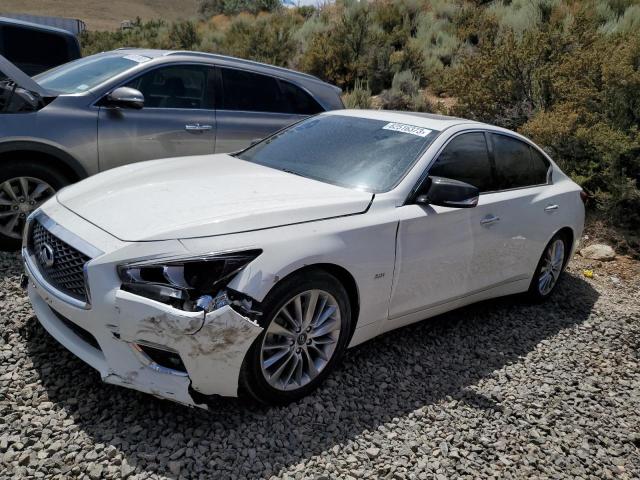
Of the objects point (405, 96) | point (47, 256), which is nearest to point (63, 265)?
point (47, 256)

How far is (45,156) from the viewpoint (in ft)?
16.4

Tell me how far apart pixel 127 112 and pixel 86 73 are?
2.35 feet

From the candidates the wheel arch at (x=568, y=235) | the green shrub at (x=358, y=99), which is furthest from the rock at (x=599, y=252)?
the green shrub at (x=358, y=99)

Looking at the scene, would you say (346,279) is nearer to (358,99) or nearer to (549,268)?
(549,268)

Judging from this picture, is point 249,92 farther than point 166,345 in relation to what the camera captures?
Yes

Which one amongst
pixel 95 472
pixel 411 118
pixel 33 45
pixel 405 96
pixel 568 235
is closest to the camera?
pixel 95 472

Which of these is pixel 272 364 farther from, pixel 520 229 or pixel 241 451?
pixel 520 229

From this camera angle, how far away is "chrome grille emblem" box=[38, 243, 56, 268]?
3217 millimetres

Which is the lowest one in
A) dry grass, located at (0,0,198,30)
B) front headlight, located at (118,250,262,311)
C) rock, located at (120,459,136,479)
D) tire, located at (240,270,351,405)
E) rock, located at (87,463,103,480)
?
dry grass, located at (0,0,198,30)

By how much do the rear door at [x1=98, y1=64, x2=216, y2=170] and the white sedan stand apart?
1.16 metres

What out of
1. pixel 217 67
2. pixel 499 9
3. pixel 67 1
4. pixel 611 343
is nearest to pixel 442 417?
pixel 611 343

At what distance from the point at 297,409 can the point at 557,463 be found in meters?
1.48

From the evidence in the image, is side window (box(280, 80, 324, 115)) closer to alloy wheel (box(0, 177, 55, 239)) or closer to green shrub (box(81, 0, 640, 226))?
alloy wheel (box(0, 177, 55, 239))


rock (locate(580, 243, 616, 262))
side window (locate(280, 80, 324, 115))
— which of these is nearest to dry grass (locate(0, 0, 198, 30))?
side window (locate(280, 80, 324, 115))
